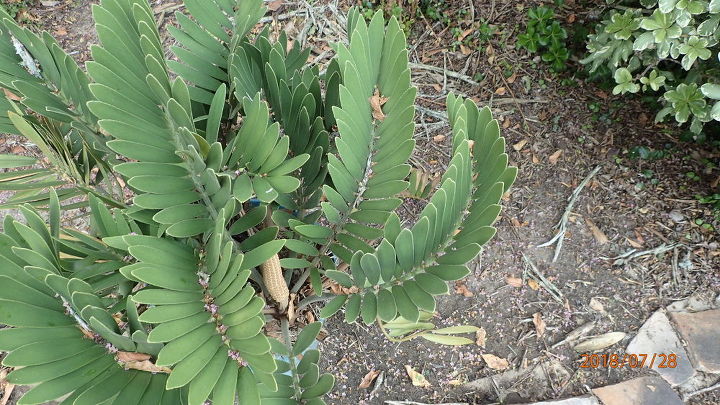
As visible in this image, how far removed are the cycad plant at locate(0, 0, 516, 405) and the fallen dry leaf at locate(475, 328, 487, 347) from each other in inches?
24.1

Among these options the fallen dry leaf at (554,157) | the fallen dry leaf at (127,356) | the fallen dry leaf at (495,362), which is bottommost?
the fallen dry leaf at (495,362)

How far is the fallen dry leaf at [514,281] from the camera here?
5.48 feet

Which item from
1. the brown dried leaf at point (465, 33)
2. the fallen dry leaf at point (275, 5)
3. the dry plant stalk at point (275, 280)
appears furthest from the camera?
the fallen dry leaf at point (275, 5)

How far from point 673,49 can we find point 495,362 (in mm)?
1020

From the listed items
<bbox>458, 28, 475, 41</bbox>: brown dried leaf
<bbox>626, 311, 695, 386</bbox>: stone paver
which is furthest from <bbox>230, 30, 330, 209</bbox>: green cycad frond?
<bbox>458, 28, 475, 41</bbox>: brown dried leaf

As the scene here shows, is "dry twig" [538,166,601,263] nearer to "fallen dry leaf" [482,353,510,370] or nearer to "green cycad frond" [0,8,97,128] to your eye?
"fallen dry leaf" [482,353,510,370]

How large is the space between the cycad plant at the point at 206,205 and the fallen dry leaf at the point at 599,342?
78 centimetres

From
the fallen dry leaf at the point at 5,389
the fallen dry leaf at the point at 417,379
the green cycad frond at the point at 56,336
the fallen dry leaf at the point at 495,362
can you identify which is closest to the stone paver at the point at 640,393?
the fallen dry leaf at the point at 495,362

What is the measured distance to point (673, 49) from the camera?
148cm

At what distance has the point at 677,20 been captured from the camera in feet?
4.64

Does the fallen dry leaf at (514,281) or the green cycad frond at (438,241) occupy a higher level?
the green cycad frond at (438,241)

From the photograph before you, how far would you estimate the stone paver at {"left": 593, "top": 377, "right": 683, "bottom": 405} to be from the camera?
1448mm
